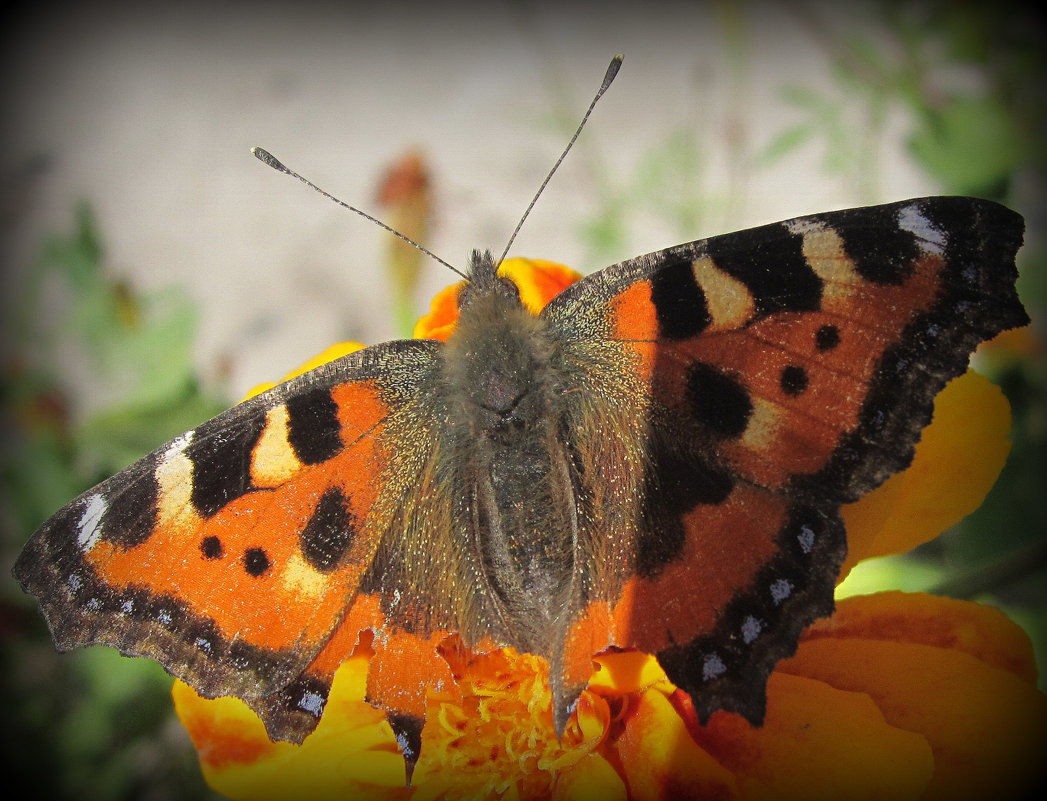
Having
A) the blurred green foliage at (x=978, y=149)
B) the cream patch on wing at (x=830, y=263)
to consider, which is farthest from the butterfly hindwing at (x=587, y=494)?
the blurred green foliage at (x=978, y=149)

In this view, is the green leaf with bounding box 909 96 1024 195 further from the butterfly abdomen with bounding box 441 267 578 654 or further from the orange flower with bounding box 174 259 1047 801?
the butterfly abdomen with bounding box 441 267 578 654

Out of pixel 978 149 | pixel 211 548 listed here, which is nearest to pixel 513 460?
pixel 211 548

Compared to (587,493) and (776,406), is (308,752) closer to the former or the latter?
(587,493)

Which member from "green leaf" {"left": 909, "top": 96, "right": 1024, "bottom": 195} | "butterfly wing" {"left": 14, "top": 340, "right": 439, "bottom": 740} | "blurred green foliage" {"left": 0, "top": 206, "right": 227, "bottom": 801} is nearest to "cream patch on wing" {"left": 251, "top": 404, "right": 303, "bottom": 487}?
"butterfly wing" {"left": 14, "top": 340, "right": 439, "bottom": 740}

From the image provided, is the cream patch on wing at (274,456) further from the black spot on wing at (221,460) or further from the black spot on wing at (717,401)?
the black spot on wing at (717,401)

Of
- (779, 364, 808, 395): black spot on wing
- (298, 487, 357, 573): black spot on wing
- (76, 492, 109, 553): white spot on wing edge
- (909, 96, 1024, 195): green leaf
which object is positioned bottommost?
(76, 492, 109, 553): white spot on wing edge

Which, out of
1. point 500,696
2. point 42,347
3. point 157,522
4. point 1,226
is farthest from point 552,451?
point 1,226

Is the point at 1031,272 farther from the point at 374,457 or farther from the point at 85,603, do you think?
the point at 85,603
